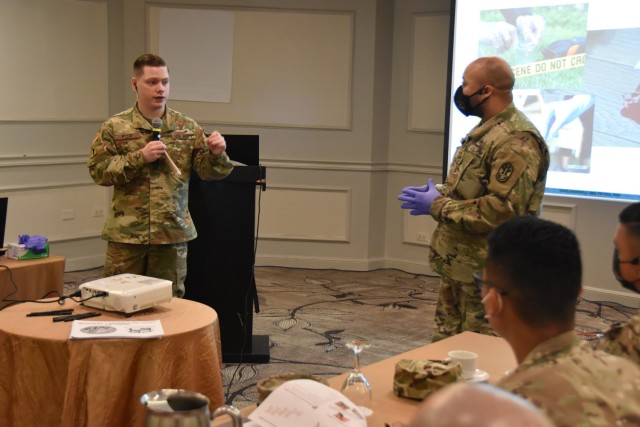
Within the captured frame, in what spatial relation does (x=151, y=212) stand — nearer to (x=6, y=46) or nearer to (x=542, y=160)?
(x=542, y=160)

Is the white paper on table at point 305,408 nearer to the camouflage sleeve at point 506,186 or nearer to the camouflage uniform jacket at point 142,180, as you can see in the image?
the camouflage sleeve at point 506,186

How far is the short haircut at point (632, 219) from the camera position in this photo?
2158 millimetres

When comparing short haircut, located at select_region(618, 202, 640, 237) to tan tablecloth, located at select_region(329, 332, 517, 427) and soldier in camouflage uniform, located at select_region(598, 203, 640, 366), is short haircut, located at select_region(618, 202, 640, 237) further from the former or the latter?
tan tablecloth, located at select_region(329, 332, 517, 427)

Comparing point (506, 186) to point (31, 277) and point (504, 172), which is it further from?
point (31, 277)

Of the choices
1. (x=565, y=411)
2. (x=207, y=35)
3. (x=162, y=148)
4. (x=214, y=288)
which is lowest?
(x=214, y=288)

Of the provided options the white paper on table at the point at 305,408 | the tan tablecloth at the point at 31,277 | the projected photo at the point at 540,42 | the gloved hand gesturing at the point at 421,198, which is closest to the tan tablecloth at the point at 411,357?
the white paper on table at the point at 305,408

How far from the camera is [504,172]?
3014 mm

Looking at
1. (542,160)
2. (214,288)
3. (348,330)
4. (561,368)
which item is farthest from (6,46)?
(561,368)

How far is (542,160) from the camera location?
3.09 m

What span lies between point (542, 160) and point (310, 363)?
205cm

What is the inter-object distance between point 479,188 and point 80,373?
1.62 metres

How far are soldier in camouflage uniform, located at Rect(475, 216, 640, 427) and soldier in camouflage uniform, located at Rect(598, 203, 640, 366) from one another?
472 millimetres

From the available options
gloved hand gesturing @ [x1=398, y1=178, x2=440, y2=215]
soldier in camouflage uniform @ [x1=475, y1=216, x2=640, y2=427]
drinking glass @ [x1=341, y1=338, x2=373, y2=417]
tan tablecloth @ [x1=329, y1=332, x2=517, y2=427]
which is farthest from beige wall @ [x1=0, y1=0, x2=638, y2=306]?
soldier in camouflage uniform @ [x1=475, y1=216, x2=640, y2=427]

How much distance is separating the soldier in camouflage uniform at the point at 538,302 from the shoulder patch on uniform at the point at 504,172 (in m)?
1.37
